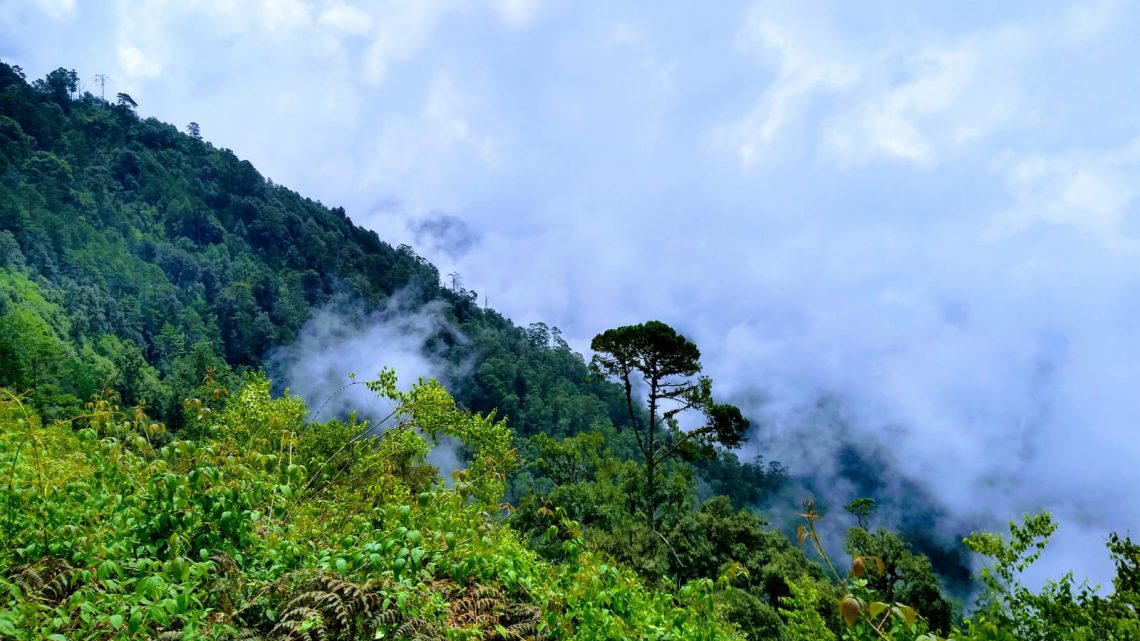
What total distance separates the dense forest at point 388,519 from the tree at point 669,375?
0.11 meters

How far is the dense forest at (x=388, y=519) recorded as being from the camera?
116 inches

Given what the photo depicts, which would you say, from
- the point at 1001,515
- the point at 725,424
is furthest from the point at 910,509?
the point at 725,424

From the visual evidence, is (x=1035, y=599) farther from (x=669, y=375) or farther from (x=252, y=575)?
(x=669, y=375)

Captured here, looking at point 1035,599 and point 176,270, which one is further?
point 176,270

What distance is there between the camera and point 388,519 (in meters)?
4.45

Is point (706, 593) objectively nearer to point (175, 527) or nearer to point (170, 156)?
point (175, 527)

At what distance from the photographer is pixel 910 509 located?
144 meters

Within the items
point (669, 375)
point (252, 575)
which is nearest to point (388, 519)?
point (252, 575)

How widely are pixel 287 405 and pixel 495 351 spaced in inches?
4696

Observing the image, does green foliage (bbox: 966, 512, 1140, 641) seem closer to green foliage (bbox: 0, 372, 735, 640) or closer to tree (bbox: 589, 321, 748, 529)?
green foliage (bbox: 0, 372, 735, 640)

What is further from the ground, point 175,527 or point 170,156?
point 170,156

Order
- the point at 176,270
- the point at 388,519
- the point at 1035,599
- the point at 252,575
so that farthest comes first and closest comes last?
the point at 176,270 → the point at 1035,599 → the point at 388,519 → the point at 252,575

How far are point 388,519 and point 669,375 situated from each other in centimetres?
2464

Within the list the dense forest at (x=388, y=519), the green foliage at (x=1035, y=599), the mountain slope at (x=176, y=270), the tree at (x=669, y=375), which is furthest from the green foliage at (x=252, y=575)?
the mountain slope at (x=176, y=270)
